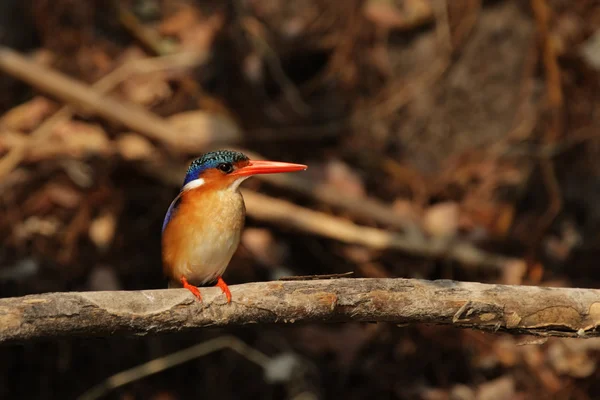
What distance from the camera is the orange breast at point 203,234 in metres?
3.06

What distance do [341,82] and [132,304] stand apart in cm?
373

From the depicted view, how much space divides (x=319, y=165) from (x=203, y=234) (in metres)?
2.39

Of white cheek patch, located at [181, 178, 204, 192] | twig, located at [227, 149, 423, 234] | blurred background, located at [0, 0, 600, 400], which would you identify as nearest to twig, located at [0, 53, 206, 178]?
blurred background, located at [0, 0, 600, 400]

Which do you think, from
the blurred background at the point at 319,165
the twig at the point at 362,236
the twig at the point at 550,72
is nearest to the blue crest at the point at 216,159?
the blurred background at the point at 319,165

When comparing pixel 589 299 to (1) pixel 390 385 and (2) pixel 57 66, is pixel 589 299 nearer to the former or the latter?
(1) pixel 390 385

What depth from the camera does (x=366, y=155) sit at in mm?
5535

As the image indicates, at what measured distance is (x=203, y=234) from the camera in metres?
3.06

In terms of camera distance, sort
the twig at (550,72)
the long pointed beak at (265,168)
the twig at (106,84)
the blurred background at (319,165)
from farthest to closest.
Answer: the twig at (550,72)
the twig at (106,84)
the blurred background at (319,165)
the long pointed beak at (265,168)

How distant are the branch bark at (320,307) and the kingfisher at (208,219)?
49cm

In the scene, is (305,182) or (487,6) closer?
(305,182)

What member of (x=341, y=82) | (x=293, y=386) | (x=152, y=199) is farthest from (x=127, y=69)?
(x=293, y=386)

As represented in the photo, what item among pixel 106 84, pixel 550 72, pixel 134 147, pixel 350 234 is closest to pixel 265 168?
pixel 350 234

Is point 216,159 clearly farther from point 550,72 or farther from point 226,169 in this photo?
point 550,72

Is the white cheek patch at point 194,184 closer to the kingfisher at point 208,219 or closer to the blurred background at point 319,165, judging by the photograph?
the kingfisher at point 208,219
